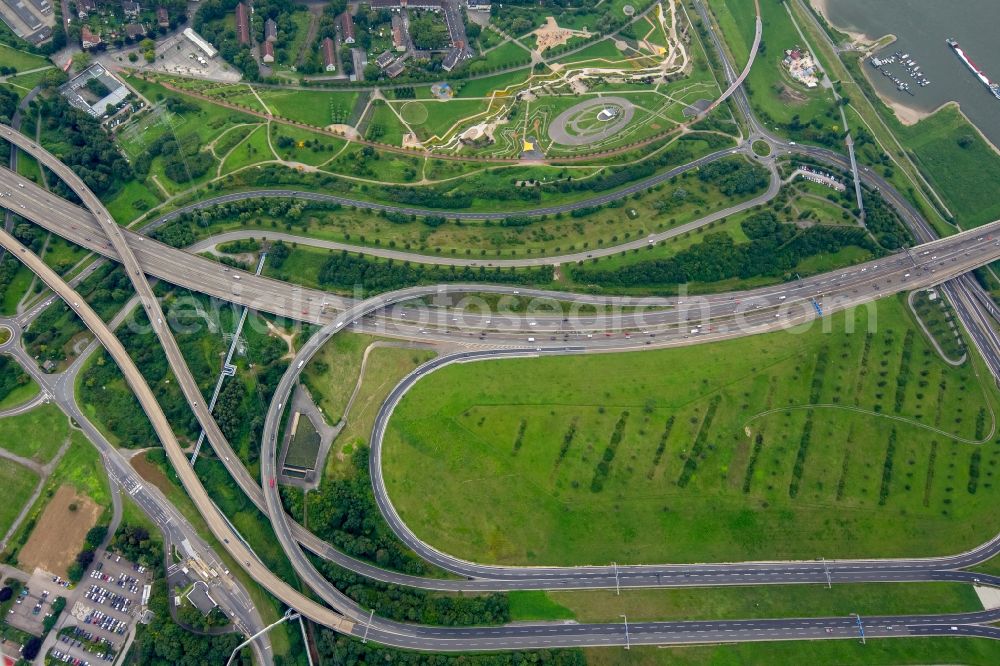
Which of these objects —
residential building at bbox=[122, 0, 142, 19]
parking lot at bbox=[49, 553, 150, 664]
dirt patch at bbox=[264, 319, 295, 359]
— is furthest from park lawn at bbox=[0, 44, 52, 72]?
parking lot at bbox=[49, 553, 150, 664]

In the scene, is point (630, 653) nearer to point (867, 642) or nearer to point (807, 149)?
point (867, 642)

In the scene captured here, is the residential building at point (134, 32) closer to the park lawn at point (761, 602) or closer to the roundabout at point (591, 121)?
the roundabout at point (591, 121)

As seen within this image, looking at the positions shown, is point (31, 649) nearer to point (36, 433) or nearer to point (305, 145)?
point (36, 433)

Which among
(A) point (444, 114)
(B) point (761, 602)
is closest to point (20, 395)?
(A) point (444, 114)

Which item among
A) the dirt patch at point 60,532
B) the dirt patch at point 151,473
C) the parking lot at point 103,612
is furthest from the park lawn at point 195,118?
the parking lot at point 103,612

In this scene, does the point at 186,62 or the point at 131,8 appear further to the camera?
the point at 131,8

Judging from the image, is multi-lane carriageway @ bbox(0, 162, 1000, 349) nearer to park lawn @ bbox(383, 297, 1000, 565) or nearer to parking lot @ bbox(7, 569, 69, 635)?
park lawn @ bbox(383, 297, 1000, 565)

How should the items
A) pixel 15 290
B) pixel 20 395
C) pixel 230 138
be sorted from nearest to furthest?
pixel 20 395 < pixel 15 290 < pixel 230 138
